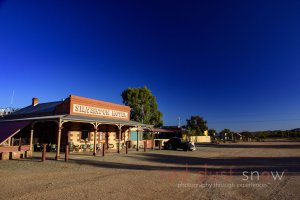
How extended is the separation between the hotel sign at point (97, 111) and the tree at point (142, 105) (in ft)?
85.3

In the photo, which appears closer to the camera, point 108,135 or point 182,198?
point 182,198

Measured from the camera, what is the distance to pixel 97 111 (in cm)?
2722

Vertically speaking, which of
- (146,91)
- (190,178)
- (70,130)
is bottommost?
(190,178)

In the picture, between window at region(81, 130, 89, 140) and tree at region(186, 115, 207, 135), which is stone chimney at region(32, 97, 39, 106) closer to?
window at region(81, 130, 89, 140)

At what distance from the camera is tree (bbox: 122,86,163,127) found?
58.2 meters

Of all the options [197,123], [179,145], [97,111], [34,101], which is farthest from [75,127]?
[197,123]

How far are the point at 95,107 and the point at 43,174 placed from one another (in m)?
16.0

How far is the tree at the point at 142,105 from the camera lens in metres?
58.2

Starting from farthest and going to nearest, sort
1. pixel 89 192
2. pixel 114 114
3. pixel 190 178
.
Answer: pixel 114 114 < pixel 190 178 < pixel 89 192

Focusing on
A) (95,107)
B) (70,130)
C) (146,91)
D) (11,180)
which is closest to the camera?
(11,180)

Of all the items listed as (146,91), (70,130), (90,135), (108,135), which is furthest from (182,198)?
(146,91)

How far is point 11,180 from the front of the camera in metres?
9.70

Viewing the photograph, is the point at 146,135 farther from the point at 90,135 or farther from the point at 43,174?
the point at 43,174

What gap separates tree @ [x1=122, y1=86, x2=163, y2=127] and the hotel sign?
26.0 m
